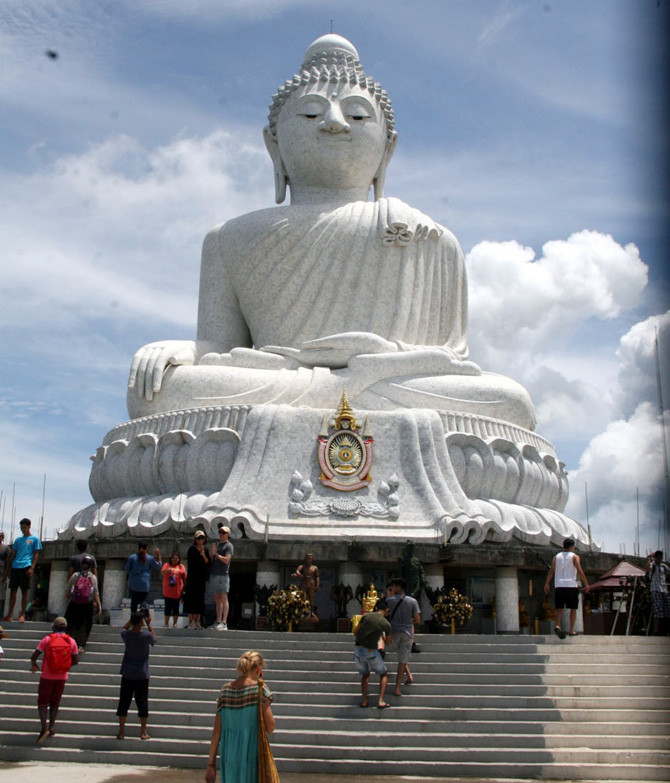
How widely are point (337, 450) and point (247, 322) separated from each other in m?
4.78

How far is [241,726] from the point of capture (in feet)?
15.9

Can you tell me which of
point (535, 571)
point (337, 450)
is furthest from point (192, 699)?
point (535, 571)

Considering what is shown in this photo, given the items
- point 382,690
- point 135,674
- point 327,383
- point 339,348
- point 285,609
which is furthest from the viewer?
→ point 339,348

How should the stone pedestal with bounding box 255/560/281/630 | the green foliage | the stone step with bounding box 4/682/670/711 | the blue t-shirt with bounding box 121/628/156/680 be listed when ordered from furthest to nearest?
the stone pedestal with bounding box 255/560/281/630
the green foliage
the stone step with bounding box 4/682/670/711
the blue t-shirt with bounding box 121/628/156/680

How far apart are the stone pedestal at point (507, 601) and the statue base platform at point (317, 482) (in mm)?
597

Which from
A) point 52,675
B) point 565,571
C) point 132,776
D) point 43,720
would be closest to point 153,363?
point 565,571

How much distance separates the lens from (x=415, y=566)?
37.2 feet

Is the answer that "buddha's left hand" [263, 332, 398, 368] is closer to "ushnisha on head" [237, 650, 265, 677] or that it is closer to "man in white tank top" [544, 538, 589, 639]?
"man in white tank top" [544, 538, 589, 639]

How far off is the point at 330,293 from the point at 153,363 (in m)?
3.41

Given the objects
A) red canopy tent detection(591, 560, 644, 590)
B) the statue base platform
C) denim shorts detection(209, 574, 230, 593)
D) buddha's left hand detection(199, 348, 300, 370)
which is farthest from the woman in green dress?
buddha's left hand detection(199, 348, 300, 370)

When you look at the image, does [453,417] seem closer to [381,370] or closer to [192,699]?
[381,370]

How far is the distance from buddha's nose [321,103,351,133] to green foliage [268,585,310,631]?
9.78 metres

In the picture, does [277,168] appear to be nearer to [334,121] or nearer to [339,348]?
[334,121]

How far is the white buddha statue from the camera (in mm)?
15164
